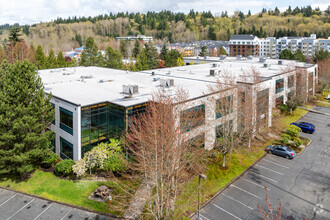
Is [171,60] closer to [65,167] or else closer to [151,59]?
[151,59]

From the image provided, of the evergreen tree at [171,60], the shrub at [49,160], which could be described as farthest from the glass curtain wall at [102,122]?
the evergreen tree at [171,60]

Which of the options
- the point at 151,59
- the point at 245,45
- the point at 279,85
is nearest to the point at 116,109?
the point at 279,85

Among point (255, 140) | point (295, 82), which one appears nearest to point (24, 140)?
point (255, 140)

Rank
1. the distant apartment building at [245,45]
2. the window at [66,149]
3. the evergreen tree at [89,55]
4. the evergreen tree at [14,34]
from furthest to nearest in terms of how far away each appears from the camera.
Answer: the distant apartment building at [245,45] < the evergreen tree at [89,55] < the evergreen tree at [14,34] < the window at [66,149]

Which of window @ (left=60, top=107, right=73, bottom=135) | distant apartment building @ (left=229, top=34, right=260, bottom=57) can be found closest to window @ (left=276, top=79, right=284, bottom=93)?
window @ (left=60, top=107, right=73, bottom=135)

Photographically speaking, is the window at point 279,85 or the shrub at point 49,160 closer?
the shrub at point 49,160

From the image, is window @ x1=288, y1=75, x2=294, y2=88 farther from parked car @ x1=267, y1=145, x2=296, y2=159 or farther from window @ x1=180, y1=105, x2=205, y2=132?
window @ x1=180, y1=105, x2=205, y2=132

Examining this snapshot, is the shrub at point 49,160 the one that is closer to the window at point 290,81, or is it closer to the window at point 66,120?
the window at point 66,120
